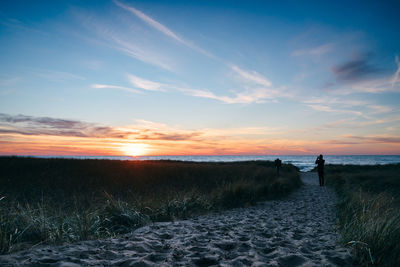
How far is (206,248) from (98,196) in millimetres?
11816

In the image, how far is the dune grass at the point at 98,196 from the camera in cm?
470

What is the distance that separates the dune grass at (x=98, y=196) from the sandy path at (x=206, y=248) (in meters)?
0.81

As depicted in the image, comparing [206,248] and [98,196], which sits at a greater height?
[206,248]

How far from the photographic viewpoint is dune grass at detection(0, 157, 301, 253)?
470cm

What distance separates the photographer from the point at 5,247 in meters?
3.59

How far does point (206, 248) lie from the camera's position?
411 centimetres

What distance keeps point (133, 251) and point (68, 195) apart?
43.1ft

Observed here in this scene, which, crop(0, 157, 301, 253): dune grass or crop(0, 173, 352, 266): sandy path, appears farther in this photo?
crop(0, 157, 301, 253): dune grass

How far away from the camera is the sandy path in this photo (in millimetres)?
3350

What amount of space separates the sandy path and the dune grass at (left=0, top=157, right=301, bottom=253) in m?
0.81

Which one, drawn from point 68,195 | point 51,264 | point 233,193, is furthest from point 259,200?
point 68,195

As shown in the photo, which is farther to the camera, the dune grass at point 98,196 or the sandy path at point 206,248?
the dune grass at point 98,196

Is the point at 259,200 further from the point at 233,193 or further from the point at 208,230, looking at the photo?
the point at 208,230

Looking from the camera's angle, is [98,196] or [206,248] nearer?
[206,248]
